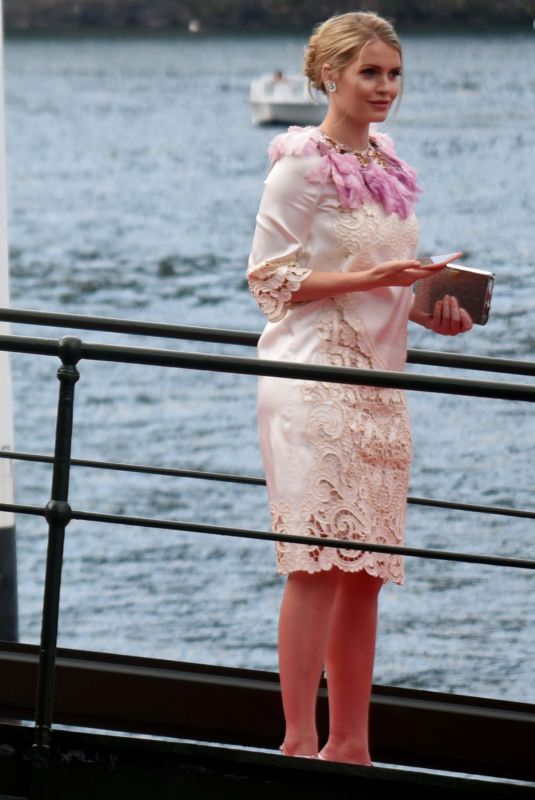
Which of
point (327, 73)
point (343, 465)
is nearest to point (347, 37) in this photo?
point (327, 73)

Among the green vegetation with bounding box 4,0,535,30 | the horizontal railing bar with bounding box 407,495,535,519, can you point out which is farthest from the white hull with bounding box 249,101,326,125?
the horizontal railing bar with bounding box 407,495,535,519

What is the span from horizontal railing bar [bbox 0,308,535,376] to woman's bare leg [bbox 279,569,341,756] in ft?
1.64

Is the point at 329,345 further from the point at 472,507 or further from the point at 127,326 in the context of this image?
the point at 472,507

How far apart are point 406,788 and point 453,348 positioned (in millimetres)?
37476

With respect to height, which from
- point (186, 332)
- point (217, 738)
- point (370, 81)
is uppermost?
point (370, 81)

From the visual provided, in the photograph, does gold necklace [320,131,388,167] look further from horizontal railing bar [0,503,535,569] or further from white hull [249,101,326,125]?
white hull [249,101,326,125]

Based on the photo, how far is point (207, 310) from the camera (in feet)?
150

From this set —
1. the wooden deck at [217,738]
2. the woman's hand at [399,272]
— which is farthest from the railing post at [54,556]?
the woman's hand at [399,272]

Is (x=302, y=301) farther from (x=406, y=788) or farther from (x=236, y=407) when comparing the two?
(x=236, y=407)

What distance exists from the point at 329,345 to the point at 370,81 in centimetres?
49

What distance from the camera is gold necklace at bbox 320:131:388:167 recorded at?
3.00 meters

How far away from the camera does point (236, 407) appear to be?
1457 inches

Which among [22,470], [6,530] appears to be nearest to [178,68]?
[22,470]

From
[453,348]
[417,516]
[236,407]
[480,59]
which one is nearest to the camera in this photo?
[417,516]
